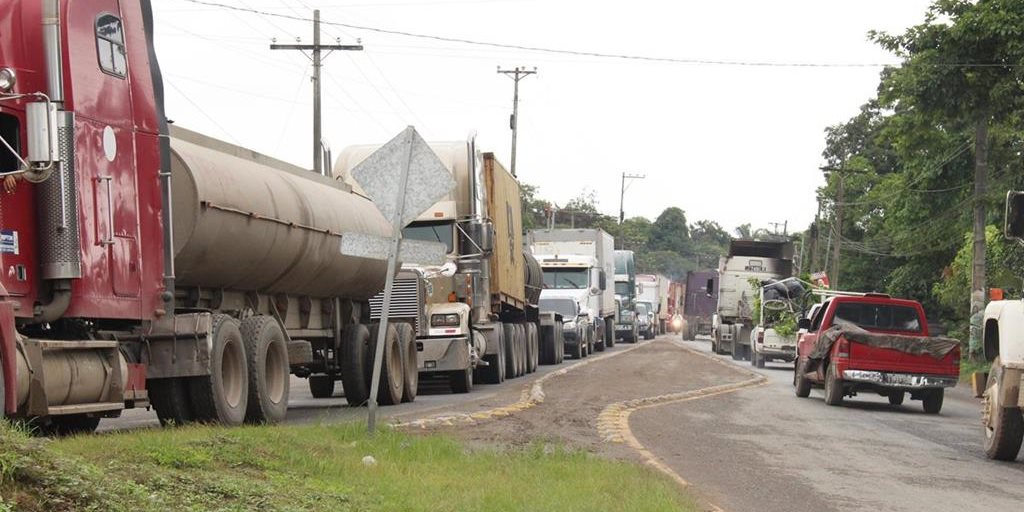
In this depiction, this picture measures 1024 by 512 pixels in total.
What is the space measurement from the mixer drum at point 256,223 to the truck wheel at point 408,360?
1.18 meters

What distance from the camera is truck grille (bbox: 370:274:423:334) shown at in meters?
22.9

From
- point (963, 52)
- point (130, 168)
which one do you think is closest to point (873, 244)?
point (963, 52)

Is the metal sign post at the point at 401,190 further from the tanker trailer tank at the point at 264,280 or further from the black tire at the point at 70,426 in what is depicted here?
the black tire at the point at 70,426

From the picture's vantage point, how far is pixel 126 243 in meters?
12.5

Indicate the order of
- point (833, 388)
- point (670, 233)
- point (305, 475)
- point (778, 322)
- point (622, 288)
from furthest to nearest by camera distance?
point (670, 233), point (622, 288), point (778, 322), point (833, 388), point (305, 475)

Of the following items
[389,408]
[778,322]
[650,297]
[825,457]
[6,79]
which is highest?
[6,79]

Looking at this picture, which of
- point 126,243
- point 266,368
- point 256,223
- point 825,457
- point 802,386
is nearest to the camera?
point 126,243

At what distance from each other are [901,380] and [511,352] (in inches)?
379

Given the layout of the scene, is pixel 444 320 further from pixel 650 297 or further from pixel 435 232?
pixel 650 297

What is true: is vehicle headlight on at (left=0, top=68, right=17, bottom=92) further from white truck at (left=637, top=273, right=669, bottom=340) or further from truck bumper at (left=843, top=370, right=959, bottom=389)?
white truck at (left=637, top=273, right=669, bottom=340)

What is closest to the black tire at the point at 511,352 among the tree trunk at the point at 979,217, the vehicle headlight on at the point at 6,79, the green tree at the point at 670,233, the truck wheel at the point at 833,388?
the truck wheel at the point at 833,388

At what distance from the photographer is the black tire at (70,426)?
1314 centimetres

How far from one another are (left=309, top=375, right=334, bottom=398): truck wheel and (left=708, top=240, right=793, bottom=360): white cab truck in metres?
29.7

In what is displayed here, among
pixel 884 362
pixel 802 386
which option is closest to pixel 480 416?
pixel 884 362
